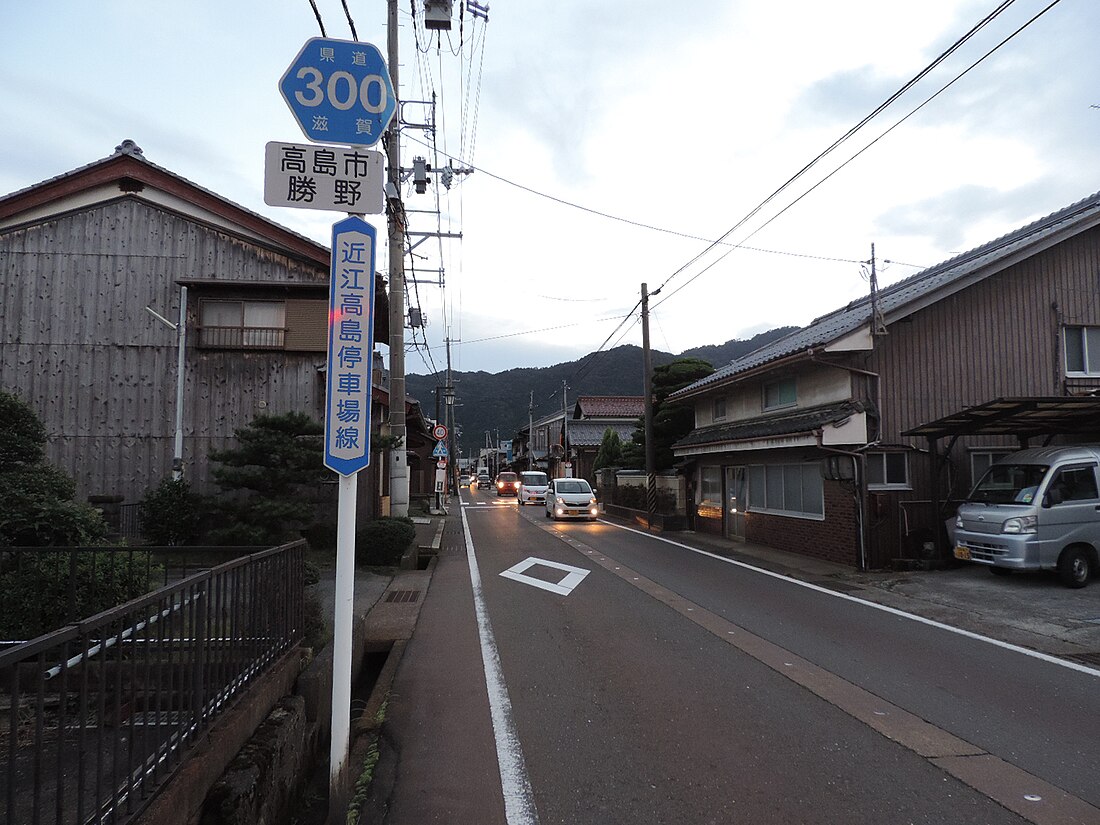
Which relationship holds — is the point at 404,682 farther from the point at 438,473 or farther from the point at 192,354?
the point at 438,473

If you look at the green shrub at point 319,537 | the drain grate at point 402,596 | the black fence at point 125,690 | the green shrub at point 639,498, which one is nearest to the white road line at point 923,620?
the green shrub at point 639,498

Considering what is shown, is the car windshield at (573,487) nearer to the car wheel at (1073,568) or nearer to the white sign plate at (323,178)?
Answer: the car wheel at (1073,568)

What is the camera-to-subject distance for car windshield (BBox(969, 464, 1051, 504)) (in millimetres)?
10477

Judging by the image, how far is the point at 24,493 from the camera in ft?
21.2

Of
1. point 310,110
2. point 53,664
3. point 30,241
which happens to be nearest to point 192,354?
point 30,241

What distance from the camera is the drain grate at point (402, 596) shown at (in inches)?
390

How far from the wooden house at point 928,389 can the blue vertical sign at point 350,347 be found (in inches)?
414

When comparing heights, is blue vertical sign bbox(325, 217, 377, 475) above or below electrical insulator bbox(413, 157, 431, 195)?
below

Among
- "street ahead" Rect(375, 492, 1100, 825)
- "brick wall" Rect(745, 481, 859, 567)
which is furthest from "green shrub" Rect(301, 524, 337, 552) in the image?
"brick wall" Rect(745, 481, 859, 567)

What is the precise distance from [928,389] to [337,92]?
43.1 feet

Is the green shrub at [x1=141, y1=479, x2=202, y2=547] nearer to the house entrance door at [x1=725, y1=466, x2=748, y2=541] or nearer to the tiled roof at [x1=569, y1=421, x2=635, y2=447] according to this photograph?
the house entrance door at [x1=725, y1=466, x2=748, y2=541]

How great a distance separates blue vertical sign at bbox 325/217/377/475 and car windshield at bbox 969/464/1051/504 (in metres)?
10.7

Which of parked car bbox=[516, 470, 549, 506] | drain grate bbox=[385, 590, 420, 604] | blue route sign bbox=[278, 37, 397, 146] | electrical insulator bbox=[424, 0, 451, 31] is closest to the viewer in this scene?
blue route sign bbox=[278, 37, 397, 146]

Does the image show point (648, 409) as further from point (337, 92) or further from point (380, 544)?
point (337, 92)
